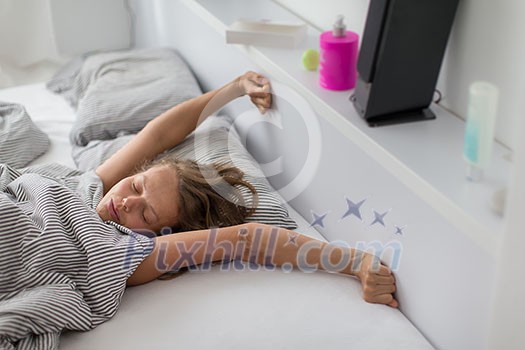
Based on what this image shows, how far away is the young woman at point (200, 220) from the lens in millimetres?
1440

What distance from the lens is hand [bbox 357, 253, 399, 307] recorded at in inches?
54.8

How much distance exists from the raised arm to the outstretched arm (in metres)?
0.31

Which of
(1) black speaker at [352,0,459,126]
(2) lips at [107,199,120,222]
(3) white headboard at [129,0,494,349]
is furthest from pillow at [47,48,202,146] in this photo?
(1) black speaker at [352,0,459,126]

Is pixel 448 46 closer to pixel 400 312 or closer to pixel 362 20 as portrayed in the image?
pixel 362 20

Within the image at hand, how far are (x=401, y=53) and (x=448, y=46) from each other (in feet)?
0.37

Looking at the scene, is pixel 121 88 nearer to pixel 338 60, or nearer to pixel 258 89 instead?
pixel 258 89

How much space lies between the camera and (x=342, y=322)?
1.34 m

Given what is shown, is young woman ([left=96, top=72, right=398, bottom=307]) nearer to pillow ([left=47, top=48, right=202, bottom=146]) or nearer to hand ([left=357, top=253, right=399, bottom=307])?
hand ([left=357, top=253, right=399, bottom=307])

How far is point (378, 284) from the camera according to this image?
4.58 feet

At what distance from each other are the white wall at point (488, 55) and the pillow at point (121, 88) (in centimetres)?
91

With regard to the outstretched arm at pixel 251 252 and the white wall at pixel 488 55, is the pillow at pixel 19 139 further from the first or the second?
the white wall at pixel 488 55

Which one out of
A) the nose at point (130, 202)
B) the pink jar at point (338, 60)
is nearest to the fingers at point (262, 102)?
the pink jar at point (338, 60)

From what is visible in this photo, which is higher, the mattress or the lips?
the lips

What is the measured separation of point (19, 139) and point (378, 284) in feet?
3.43
